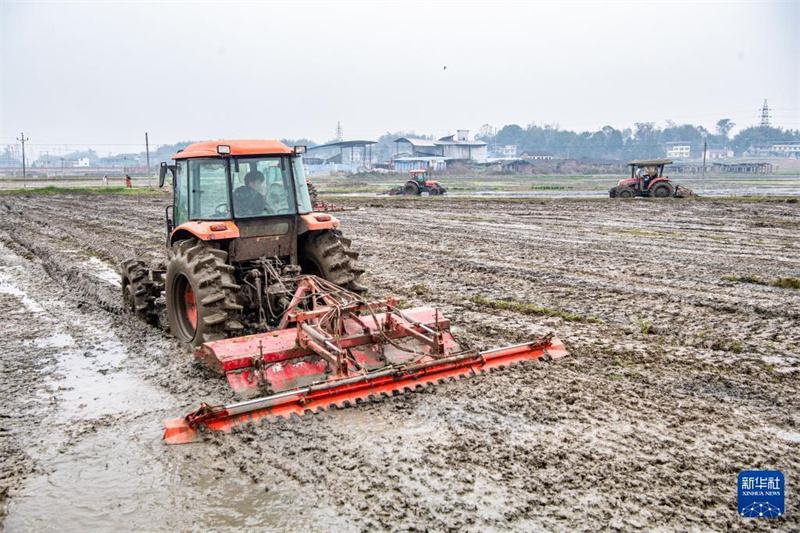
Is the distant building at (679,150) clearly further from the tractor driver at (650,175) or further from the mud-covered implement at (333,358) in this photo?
the mud-covered implement at (333,358)

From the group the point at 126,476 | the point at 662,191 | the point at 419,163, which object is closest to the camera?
the point at 126,476

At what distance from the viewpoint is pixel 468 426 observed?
5.21 meters

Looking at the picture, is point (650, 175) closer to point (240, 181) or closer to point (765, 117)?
point (240, 181)

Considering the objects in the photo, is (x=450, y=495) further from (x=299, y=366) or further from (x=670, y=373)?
(x=670, y=373)

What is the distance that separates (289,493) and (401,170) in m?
83.8

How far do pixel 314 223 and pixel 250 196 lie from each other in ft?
2.41

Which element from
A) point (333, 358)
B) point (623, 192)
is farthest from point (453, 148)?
point (333, 358)

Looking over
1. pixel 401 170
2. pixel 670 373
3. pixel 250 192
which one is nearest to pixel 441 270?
pixel 250 192

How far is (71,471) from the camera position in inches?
184

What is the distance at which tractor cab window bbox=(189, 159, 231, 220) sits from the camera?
7273 mm

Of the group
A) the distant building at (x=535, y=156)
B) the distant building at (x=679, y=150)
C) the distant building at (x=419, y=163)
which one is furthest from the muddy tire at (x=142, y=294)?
the distant building at (x=679, y=150)

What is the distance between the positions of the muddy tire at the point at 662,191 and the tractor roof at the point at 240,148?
87.7ft

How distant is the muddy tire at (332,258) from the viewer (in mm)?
7574

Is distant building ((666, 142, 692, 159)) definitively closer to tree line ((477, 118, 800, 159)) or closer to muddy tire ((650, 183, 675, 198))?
tree line ((477, 118, 800, 159))
